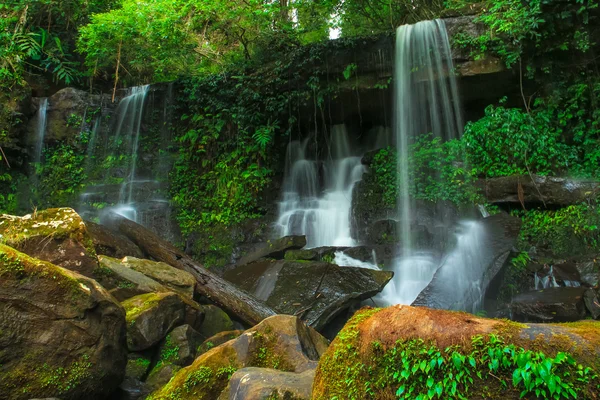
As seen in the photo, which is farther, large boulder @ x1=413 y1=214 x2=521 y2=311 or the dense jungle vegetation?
the dense jungle vegetation

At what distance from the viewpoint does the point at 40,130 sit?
13711mm

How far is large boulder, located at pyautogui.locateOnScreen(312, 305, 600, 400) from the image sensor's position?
1950 mm

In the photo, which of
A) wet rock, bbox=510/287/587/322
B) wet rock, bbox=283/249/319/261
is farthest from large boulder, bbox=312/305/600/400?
wet rock, bbox=283/249/319/261

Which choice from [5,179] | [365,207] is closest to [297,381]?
[365,207]

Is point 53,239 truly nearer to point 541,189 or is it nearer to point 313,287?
point 313,287

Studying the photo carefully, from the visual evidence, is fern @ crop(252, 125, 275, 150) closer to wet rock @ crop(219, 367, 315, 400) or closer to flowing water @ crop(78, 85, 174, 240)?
flowing water @ crop(78, 85, 174, 240)

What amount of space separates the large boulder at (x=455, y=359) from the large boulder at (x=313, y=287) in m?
3.95

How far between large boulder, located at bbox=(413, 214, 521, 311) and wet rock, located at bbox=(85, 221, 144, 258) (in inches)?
210

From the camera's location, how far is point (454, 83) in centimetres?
1071

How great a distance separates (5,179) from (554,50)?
15614 millimetres

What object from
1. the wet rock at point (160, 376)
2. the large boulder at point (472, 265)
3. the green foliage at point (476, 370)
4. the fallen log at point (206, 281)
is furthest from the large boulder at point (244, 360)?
the large boulder at point (472, 265)

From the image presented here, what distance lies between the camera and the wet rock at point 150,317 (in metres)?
4.96

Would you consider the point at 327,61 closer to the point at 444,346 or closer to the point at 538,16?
the point at 538,16

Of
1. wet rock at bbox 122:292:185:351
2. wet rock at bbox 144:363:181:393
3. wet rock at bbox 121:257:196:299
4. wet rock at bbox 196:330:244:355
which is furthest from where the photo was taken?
wet rock at bbox 121:257:196:299
